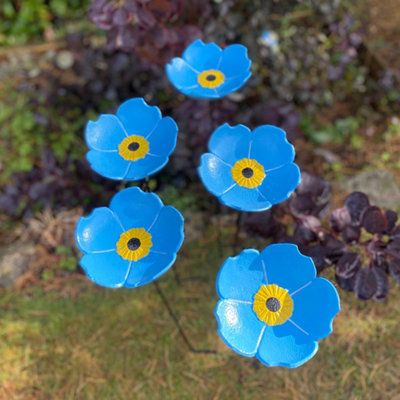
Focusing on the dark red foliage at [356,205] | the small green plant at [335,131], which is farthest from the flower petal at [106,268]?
the small green plant at [335,131]

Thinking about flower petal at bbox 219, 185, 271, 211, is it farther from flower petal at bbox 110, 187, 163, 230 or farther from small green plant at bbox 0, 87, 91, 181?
small green plant at bbox 0, 87, 91, 181

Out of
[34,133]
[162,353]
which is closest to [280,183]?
[162,353]

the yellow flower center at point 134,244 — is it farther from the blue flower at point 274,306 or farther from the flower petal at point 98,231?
the blue flower at point 274,306

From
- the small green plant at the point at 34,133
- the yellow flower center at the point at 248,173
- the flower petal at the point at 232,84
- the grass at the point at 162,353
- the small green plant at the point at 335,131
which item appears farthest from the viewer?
the small green plant at the point at 34,133

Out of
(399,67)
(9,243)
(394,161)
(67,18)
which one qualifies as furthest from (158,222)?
(67,18)

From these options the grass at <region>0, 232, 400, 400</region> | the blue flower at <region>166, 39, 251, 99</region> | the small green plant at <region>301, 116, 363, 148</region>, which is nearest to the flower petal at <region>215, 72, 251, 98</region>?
the blue flower at <region>166, 39, 251, 99</region>

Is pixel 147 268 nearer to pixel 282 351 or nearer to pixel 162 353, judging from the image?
pixel 282 351
